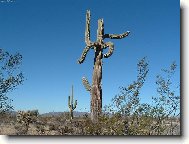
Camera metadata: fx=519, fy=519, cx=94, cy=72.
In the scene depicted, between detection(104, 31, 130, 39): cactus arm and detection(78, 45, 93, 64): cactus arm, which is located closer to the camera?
detection(104, 31, 130, 39): cactus arm

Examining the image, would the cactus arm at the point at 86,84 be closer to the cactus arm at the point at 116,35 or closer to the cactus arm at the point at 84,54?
the cactus arm at the point at 84,54

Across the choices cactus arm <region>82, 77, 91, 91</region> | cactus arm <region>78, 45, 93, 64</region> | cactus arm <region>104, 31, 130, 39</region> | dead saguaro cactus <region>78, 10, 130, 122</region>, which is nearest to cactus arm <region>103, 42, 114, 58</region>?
dead saguaro cactus <region>78, 10, 130, 122</region>

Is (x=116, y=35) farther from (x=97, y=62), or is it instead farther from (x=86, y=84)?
(x=86, y=84)

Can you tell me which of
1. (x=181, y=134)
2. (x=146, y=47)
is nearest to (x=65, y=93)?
(x=146, y=47)

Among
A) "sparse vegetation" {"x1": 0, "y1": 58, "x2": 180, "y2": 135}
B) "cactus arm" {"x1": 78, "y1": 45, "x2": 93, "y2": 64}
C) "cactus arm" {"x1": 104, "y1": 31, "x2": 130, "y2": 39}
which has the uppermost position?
"cactus arm" {"x1": 104, "y1": 31, "x2": 130, "y2": 39}

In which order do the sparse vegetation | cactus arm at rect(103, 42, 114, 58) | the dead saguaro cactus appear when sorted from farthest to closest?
the dead saguaro cactus, cactus arm at rect(103, 42, 114, 58), the sparse vegetation

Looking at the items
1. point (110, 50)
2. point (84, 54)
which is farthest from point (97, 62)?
point (110, 50)

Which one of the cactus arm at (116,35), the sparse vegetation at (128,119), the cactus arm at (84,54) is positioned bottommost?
the sparse vegetation at (128,119)

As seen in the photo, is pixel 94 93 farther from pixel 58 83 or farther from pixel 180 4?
pixel 180 4

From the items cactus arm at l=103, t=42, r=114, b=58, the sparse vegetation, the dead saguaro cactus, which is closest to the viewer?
the sparse vegetation

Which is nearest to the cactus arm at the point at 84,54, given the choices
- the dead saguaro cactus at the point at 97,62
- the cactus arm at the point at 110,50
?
the dead saguaro cactus at the point at 97,62

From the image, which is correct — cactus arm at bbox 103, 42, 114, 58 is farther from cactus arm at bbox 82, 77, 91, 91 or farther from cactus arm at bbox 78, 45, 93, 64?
cactus arm at bbox 82, 77, 91, 91

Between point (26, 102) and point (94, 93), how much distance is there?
129 centimetres

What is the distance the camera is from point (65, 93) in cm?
784
